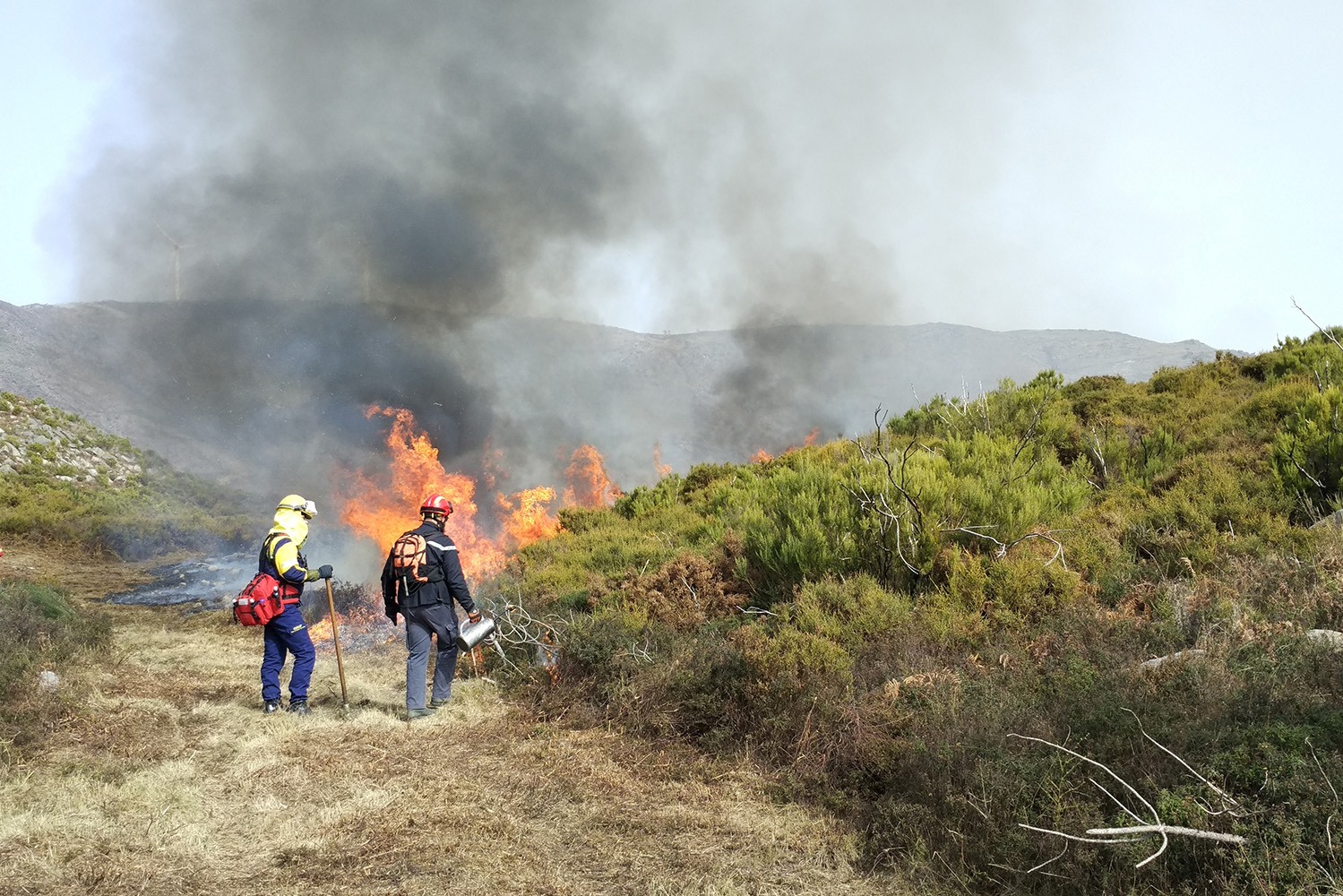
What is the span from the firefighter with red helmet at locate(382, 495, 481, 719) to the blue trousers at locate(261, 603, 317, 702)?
2.74ft

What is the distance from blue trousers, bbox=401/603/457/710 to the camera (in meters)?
7.03

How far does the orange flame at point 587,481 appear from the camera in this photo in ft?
67.4

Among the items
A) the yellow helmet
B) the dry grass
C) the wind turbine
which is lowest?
the dry grass

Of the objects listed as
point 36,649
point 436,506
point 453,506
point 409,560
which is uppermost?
point 453,506

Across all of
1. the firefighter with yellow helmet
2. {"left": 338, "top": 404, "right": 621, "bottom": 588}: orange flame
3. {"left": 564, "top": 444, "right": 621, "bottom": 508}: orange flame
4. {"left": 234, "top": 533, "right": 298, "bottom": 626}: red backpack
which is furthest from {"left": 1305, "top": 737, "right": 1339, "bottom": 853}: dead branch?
{"left": 564, "top": 444, "right": 621, "bottom": 508}: orange flame

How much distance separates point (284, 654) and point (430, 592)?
1467mm

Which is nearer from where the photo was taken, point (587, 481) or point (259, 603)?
point (259, 603)

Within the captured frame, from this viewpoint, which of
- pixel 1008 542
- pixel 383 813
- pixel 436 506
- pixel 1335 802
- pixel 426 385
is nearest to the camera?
pixel 1335 802

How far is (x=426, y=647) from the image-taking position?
715 centimetres

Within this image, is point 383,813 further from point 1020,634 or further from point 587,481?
point 587,481

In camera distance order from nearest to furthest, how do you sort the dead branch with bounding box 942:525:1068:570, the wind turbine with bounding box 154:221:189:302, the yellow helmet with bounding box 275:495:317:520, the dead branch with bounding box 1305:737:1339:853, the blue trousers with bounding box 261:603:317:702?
the dead branch with bounding box 1305:737:1339:853, the dead branch with bounding box 942:525:1068:570, the blue trousers with bounding box 261:603:317:702, the yellow helmet with bounding box 275:495:317:520, the wind turbine with bounding box 154:221:189:302

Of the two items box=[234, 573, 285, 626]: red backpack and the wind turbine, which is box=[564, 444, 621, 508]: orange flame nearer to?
box=[234, 573, 285, 626]: red backpack

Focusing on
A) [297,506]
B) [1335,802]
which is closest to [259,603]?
[297,506]

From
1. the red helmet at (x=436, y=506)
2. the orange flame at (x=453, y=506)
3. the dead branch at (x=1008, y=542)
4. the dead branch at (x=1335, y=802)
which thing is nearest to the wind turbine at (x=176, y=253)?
the orange flame at (x=453, y=506)
